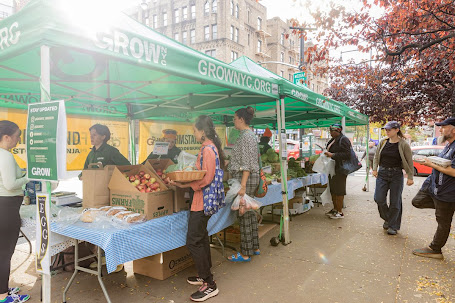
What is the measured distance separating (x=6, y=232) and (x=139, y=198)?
137 cm

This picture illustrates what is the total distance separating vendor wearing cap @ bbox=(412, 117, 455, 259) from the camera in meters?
3.95

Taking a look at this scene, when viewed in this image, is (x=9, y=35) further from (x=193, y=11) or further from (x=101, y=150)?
(x=193, y=11)

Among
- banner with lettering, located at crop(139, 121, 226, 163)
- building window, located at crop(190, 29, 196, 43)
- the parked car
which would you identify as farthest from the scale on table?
building window, located at crop(190, 29, 196, 43)

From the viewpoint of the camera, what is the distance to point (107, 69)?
13.8 feet

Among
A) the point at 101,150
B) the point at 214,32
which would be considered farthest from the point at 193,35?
the point at 101,150

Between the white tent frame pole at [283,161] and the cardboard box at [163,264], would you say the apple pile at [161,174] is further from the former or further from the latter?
the white tent frame pole at [283,161]

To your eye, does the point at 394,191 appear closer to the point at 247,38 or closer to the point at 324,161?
the point at 324,161

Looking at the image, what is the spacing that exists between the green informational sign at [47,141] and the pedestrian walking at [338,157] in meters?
5.45

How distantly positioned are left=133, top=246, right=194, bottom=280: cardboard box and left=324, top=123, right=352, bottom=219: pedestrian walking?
12.9 feet

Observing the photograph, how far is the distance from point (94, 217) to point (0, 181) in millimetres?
988

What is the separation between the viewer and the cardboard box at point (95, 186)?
3.14 metres

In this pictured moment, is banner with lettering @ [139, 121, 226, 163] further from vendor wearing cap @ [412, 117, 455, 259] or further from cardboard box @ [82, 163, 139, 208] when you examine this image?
vendor wearing cap @ [412, 117, 455, 259]

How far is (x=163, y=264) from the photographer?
359cm

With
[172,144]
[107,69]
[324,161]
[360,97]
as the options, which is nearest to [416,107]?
[360,97]
